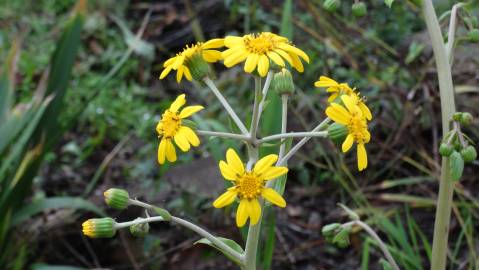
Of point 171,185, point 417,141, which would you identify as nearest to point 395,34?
point 417,141

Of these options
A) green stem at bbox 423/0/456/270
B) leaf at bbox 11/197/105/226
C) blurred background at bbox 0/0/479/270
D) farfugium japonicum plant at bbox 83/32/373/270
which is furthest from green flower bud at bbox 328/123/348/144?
leaf at bbox 11/197/105/226

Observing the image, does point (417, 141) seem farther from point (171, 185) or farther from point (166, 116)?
point (166, 116)

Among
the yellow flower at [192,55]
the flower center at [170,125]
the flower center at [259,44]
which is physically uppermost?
the yellow flower at [192,55]

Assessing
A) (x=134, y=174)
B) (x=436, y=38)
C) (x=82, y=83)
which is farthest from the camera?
(x=82, y=83)

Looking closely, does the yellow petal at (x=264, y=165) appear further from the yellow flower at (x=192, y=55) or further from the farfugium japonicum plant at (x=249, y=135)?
the yellow flower at (x=192, y=55)

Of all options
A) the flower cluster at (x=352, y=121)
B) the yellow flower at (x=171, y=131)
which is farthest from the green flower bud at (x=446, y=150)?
the yellow flower at (x=171, y=131)
